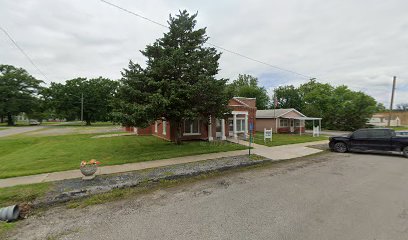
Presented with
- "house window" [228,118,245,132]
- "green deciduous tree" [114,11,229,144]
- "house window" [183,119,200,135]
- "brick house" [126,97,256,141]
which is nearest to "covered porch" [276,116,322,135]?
"brick house" [126,97,256,141]

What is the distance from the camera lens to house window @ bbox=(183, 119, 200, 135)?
59.2 feet

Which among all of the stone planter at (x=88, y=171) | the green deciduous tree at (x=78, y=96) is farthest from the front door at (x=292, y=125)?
the green deciduous tree at (x=78, y=96)

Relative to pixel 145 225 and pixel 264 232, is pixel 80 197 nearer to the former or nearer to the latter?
pixel 145 225

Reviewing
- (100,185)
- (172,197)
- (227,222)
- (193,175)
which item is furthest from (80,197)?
(227,222)

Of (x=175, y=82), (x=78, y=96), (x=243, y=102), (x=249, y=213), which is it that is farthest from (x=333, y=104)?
(x=78, y=96)

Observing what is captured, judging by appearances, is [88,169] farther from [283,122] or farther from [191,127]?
[283,122]

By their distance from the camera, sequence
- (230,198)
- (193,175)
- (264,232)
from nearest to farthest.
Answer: (264,232)
(230,198)
(193,175)

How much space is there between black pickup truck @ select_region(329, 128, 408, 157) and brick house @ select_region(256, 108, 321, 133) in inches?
560

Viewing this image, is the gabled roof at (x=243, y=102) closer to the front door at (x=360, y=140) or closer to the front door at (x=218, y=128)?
the front door at (x=218, y=128)

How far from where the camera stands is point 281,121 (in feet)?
94.8

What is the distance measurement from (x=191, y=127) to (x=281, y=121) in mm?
15908

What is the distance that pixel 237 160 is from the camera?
10.3m

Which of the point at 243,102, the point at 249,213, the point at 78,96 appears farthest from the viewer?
the point at 78,96

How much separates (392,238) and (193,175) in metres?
5.79
